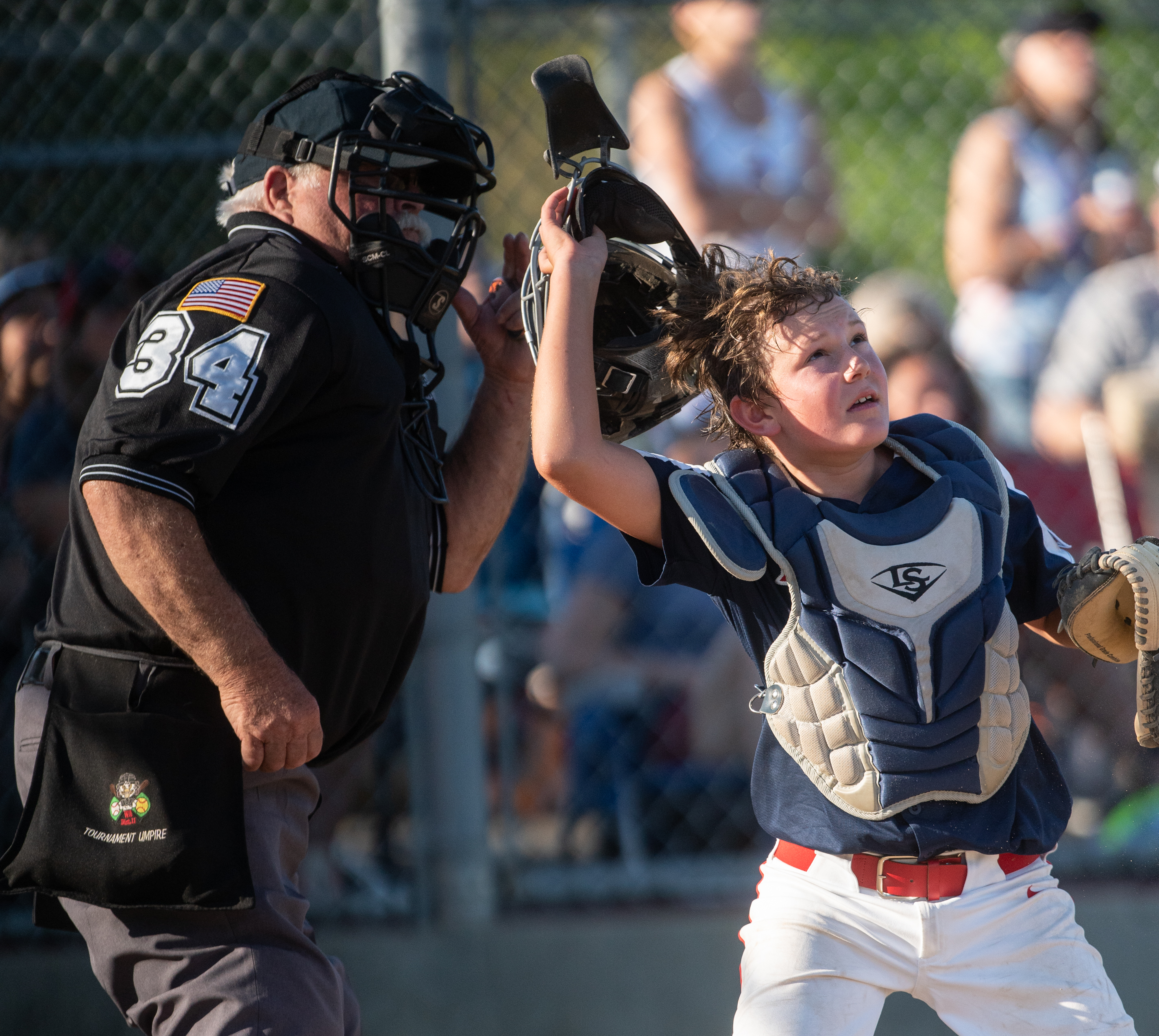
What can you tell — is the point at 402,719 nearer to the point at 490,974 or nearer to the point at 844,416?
the point at 490,974

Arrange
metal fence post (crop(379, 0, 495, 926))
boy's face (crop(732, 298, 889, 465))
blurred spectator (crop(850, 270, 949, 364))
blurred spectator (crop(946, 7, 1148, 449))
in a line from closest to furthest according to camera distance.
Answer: boy's face (crop(732, 298, 889, 465))
metal fence post (crop(379, 0, 495, 926))
blurred spectator (crop(850, 270, 949, 364))
blurred spectator (crop(946, 7, 1148, 449))

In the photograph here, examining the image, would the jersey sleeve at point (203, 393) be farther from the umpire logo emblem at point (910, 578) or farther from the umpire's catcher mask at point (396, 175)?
the umpire logo emblem at point (910, 578)

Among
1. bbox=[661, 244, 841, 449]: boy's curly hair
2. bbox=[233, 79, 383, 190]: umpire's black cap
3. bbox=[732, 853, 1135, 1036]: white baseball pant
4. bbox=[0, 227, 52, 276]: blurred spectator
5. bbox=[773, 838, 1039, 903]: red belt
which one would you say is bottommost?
bbox=[732, 853, 1135, 1036]: white baseball pant

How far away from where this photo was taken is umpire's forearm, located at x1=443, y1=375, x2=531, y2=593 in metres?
2.71

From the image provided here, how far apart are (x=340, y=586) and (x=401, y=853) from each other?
2004 mm

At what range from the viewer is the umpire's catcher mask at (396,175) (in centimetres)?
244

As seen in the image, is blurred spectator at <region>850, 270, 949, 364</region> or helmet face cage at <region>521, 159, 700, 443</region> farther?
blurred spectator at <region>850, 270, 949, 364</region>

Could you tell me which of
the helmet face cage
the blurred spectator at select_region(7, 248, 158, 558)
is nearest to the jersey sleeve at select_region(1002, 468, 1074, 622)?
the helmet face cage

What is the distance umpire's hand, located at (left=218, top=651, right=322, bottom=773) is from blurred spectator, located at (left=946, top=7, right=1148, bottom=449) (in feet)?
10.2

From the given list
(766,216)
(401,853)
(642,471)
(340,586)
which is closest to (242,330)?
(340,586)

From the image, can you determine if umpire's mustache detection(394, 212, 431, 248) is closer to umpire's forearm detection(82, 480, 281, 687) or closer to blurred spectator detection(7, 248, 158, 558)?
umpire's forearm detection(82, 480, 281, 687)

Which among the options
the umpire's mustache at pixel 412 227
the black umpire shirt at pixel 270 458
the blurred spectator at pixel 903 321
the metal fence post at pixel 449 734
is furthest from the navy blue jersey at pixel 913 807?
the blurred spectator at pixel 903 321

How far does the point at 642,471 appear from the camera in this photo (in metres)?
2.19

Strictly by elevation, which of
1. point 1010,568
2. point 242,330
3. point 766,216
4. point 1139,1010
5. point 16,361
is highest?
point 766,216
